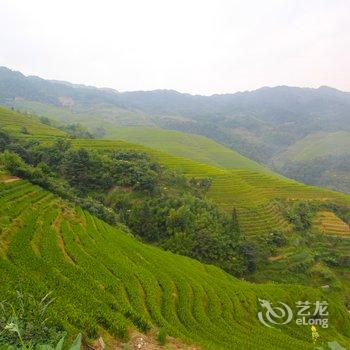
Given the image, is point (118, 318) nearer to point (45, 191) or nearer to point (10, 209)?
point (10, 209)

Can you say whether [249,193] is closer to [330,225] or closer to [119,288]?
[330,225]

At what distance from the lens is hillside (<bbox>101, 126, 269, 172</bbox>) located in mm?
156750

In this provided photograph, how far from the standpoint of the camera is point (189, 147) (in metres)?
173

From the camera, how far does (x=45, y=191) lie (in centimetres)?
3766

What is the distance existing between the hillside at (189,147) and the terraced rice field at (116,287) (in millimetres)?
117331

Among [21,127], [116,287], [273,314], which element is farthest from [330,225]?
[21,127]

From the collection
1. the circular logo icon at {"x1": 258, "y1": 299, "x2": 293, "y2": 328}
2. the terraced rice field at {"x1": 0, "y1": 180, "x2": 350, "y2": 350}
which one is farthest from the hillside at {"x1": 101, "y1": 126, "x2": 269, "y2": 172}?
the circular logo icon at {"x1": 258, "y1": 299, "x2": 293, "y2": 328}

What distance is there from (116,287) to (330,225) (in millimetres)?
56431

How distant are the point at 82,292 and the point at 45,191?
74.4 feet

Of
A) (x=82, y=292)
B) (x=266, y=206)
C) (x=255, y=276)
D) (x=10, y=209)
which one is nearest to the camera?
(x=82, y=292)

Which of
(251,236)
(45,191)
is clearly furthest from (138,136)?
(45,191)

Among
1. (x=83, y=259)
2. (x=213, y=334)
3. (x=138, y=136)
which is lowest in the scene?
(x=138, y=136)

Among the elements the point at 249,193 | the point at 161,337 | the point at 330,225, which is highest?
the point at 161,337

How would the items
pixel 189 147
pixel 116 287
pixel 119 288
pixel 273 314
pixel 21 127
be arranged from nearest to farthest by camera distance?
pixel 116 287 → pixel 119 288 → pixel 273 314 → pixel 21 127 → pixel 189 147
